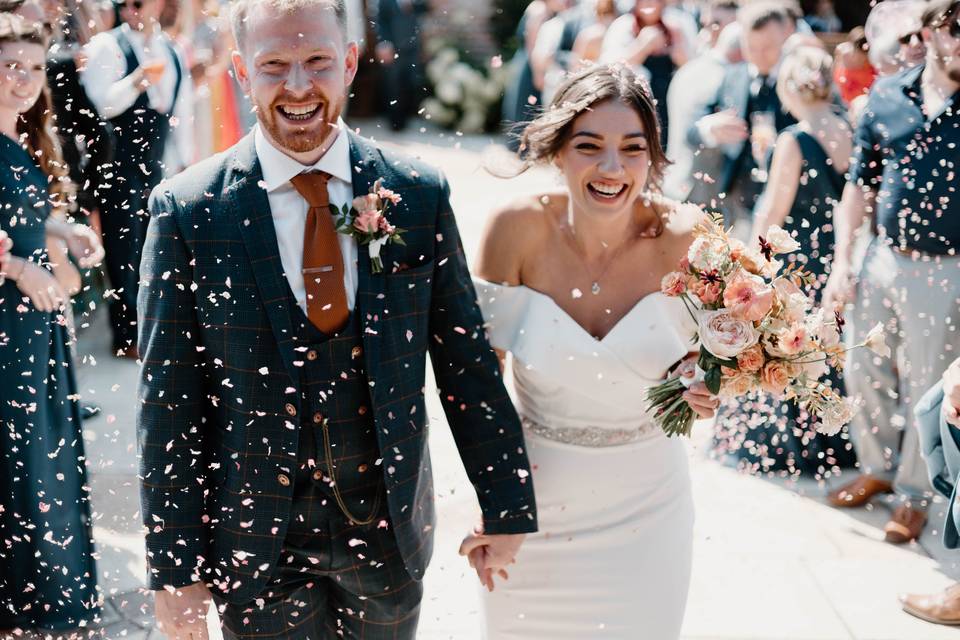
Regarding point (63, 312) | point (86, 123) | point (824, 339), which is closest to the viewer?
point (824, 339)

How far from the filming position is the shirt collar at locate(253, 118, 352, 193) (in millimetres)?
2408

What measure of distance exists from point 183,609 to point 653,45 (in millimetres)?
6613

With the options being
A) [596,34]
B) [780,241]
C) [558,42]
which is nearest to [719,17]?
[596,34]

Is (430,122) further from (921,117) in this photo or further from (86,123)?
(921,117)

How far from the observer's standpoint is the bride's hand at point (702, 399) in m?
2.83

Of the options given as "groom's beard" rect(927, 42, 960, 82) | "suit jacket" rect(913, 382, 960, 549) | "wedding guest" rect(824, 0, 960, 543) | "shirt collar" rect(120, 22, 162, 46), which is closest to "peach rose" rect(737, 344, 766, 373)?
"suit jacket" rect(913, 382, 960, 549)

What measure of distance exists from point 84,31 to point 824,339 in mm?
5072

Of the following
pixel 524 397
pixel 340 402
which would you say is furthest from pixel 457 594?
pixel 340 402

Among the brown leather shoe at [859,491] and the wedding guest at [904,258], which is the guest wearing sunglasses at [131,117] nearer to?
the wedding guest at [904,258]

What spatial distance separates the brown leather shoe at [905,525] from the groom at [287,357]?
3.01 metres

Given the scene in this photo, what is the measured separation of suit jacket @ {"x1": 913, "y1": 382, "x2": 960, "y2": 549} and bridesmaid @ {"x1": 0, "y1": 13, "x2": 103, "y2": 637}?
112 inches

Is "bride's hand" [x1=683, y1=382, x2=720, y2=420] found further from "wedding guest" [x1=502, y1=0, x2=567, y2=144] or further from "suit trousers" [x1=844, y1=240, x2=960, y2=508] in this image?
"wedding guest" [x1=502, y1=0, x2=567, y2=144]

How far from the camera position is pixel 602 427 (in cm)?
317

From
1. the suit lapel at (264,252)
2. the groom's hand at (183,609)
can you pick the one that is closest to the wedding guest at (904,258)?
the suit lapel at (264,252)
